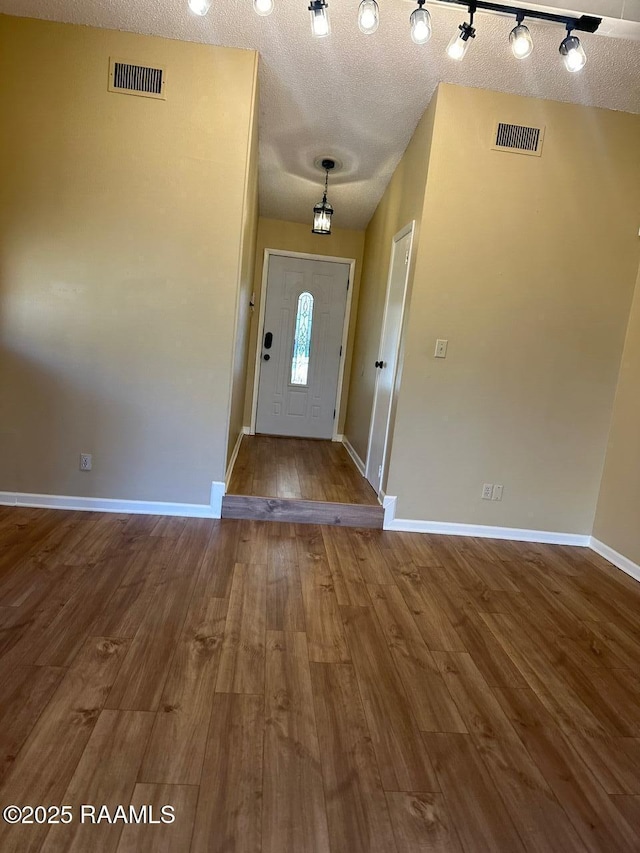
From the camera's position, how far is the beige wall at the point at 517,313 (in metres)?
2.96

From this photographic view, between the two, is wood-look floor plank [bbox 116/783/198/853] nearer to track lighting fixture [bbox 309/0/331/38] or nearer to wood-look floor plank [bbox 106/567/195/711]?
wood-look floor plank [bbox 106/567/195/711]

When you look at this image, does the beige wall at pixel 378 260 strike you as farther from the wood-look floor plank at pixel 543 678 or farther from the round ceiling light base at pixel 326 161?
the wood-look floor plank at pixel 543 678

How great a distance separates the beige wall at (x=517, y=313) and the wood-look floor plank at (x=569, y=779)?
164 cm

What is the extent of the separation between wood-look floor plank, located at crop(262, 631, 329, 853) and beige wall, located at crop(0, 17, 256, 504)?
5.40ft

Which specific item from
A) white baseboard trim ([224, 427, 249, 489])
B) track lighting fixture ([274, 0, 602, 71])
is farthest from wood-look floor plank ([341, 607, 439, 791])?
track lighting fixture ([274, 0, 602, 71])

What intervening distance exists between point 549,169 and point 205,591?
3.19m

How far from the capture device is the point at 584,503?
3322mm

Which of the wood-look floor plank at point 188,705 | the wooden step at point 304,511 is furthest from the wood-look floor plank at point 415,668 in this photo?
the wooden step at point 304,511

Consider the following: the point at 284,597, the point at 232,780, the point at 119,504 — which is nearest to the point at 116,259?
the point at 119,504

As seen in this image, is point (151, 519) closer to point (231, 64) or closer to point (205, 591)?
point (205, 591)

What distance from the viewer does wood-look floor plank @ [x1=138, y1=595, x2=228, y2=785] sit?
1.28 m

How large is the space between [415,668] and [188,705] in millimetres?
840

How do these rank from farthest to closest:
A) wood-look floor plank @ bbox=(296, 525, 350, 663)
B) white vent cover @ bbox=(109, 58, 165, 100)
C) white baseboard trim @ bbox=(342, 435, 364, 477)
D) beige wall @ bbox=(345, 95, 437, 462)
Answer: white baseboard trim @ bbox=(342, 435, 364, 477) → beige wall @ bbox=(345, 95, 437, 462) → white vent cover @ bbox=(109, 58, 165, 100) → wood-look floor plank @ bbox=(296, 525, 350, 663)

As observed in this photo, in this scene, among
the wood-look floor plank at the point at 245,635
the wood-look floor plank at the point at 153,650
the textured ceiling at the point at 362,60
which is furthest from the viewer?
the textured ceiling at the point at 362,60
